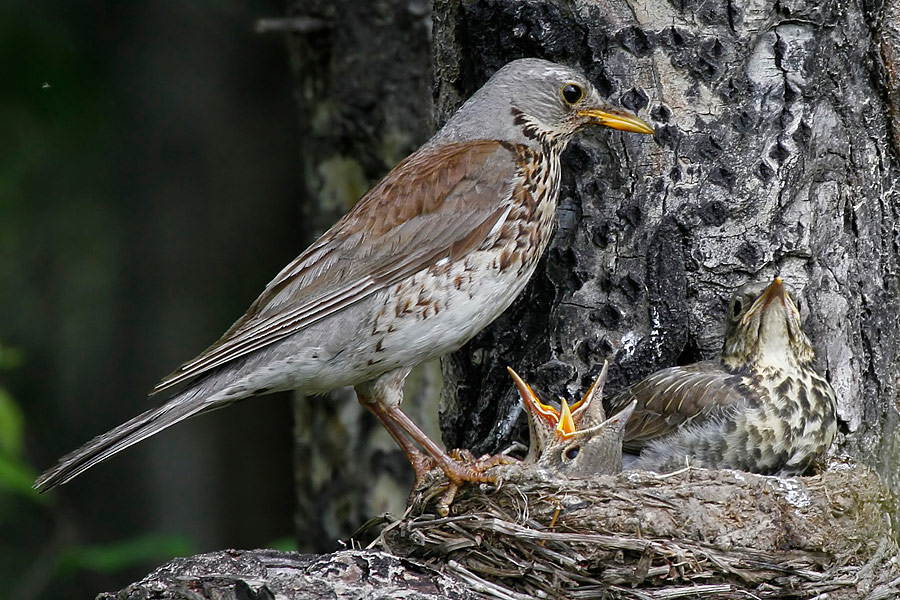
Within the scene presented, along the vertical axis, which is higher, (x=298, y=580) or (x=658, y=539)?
(x=298, y=580)

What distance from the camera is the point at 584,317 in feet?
16.9

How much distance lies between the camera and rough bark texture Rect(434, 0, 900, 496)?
5.04 metres

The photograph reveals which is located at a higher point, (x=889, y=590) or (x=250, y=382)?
(x=250, y=382)

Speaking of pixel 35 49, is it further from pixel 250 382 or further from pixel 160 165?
pixel 250 382

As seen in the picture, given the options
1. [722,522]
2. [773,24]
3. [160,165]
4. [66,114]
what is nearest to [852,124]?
[773,24]

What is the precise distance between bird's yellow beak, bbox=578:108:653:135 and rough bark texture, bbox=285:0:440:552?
319cm

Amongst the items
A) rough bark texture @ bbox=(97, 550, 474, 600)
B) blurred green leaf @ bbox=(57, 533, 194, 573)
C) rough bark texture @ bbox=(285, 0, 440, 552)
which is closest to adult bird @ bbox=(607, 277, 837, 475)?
rough bark texture @ bbox=(97, 550, 474, 600)

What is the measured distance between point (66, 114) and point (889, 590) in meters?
6.38

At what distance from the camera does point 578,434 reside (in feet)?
15.9

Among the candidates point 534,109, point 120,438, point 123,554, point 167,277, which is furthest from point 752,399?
point 167,277

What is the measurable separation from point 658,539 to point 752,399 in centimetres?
88

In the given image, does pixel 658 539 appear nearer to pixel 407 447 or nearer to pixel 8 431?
pixel 407 447

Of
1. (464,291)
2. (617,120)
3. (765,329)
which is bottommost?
(765,329)

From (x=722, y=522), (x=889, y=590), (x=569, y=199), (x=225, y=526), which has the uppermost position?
(x=569, y=199)
